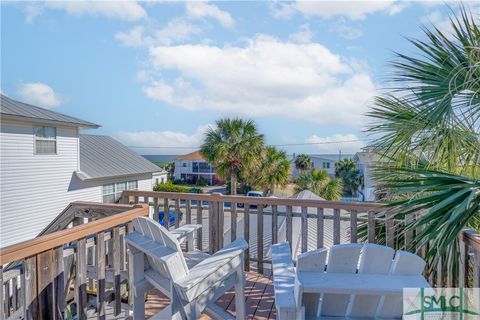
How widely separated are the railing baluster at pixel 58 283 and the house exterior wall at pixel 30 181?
8.19m

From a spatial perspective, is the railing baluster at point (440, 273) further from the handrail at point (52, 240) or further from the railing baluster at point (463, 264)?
the handrail at point (52, 240)

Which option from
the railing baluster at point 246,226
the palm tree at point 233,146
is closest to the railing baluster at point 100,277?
the railing baluster at point 246,226

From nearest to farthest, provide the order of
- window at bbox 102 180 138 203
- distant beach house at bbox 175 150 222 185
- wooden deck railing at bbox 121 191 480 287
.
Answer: wooden deck railing at bbox 121 191 480 287 < window at bbox 102 180 138 203 < distant beach house at bbox 175 150 222 185

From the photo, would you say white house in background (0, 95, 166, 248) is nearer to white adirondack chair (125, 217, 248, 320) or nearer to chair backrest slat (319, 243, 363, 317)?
white adirondack chair (125, 217, 248, 320)

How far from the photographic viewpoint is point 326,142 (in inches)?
1020

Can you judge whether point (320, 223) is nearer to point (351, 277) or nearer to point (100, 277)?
point (351, 277)

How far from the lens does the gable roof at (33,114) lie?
8.32 m

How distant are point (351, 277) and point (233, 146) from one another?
516 inches

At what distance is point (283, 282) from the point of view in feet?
4.90

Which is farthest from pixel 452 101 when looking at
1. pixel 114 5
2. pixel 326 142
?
pixel 326 142

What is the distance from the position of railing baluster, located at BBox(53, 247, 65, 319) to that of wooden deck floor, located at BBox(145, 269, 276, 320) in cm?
Result: 87

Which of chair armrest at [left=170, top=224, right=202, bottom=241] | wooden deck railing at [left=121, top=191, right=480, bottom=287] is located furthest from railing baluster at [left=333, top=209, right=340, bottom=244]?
chair armrest at [left=170, top=224, right=202, bottom=241]

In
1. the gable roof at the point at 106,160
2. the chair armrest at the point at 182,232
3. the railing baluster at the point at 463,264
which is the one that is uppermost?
the gable roof at the point at 106,160

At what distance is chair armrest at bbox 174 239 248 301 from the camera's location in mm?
1612
